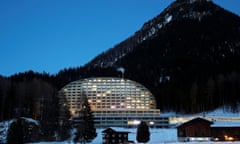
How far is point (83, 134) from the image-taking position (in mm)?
75562

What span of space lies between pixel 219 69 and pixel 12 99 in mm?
100312

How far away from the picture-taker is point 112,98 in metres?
130

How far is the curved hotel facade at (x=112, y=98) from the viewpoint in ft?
390

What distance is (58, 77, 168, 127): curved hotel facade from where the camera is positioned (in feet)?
390

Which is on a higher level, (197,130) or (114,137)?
(197,130)

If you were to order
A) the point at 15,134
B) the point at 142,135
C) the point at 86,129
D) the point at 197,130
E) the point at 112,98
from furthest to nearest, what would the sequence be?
1. the point at 112,98
2. the point at 197,130
3. the point at 86,129
4. the point at 142,135
5. the point at 15,134

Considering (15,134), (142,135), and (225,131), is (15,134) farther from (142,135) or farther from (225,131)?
(225,131)

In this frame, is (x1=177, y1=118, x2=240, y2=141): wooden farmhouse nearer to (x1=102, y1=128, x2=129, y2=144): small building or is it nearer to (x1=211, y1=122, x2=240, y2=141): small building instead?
(x1=211, y1=122, x2=240, y2=141): small building

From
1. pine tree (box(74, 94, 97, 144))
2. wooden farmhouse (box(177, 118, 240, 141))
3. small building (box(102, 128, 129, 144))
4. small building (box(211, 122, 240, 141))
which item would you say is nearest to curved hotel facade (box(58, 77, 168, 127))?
small building (box(102, 128, 129, 144))

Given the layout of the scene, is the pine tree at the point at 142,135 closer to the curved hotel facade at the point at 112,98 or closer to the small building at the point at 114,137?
the small building at the point at 114,137

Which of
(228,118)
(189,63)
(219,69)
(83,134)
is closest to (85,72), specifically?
(189,63)

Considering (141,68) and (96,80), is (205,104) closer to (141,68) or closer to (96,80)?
(96,80)

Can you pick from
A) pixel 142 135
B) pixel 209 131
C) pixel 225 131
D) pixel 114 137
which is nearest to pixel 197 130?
pixel 209 131

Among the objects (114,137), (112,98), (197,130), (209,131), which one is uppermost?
(112,98)
